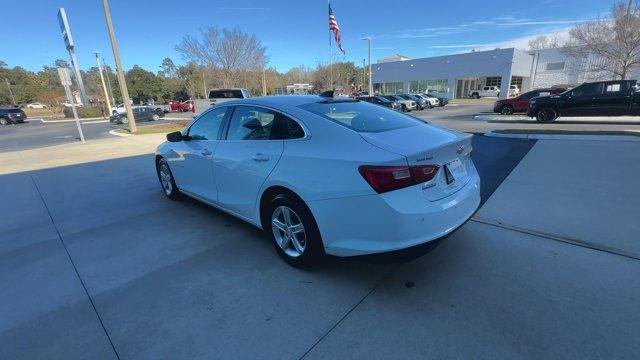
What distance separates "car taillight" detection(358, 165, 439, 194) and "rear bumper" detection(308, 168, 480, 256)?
0.15 ft

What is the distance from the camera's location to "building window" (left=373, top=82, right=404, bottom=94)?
2162 inches

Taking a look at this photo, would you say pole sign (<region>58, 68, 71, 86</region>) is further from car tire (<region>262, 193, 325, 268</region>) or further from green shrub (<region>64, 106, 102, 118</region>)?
green shrub (<region>64, 106, 102, 118</region>)

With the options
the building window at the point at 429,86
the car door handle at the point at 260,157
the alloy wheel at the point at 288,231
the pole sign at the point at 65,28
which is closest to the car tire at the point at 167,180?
the car door handle at the point at 260,157

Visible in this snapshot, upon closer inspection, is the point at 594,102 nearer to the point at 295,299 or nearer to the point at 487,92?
the point at 295,299

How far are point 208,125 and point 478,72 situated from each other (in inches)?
2031

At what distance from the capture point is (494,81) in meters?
48.3

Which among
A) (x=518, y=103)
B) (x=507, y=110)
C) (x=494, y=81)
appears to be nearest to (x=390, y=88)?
(x=494, y=81)

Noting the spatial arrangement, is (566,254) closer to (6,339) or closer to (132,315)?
(132,315)

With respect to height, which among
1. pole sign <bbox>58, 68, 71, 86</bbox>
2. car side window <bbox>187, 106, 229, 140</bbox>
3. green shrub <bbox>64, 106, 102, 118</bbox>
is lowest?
green shrub <bbox>64, 106, 102, 118</bbox>

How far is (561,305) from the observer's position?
7.98 feet

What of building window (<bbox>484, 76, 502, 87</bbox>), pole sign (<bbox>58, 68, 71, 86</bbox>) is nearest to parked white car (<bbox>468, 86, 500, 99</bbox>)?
building window (<bbox>484, 76, 502, 87</bbox>)

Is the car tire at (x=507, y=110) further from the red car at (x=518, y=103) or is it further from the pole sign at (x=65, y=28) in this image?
the pole sign at (x=65, y=28)

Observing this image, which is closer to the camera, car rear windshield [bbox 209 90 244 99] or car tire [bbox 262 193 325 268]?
car tire [bbox 262 193 325 268]

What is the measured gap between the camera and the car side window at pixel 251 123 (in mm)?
3227
